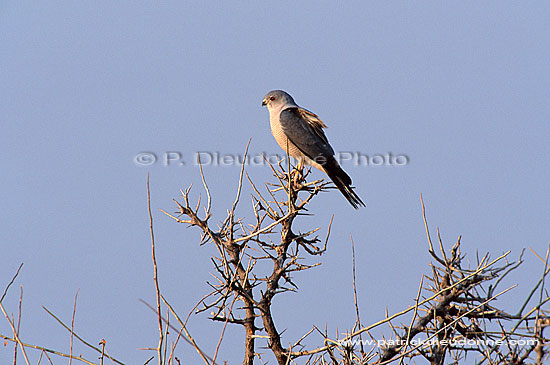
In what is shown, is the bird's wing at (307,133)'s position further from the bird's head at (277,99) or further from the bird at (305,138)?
the bird's head at (277,99)

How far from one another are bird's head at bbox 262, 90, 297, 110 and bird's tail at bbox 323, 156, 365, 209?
1.21 metres

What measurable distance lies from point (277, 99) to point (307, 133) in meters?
0.93

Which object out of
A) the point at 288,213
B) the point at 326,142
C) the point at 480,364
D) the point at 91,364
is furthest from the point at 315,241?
the point at 326,142

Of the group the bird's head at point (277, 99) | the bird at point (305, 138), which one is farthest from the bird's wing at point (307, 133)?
the bird's head at point (277, 99)

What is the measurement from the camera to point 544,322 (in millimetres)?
3373

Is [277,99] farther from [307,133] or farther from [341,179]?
Result: [341,179]

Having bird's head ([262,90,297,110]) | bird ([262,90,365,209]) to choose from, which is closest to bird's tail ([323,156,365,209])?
bird ([262,90,365,209])

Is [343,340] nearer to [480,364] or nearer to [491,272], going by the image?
[480,364]

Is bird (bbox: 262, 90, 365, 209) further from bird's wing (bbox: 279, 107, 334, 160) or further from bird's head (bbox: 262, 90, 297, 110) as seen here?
bird's head (bbox: 262, 90, 297, 110)

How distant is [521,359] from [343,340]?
3.07 feet

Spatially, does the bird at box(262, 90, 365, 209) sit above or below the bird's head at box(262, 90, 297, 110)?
below

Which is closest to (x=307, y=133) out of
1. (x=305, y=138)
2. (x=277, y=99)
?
(x=305, y=138)

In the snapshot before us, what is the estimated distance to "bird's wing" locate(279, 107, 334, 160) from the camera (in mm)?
7863

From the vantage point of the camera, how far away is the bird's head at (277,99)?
852 cm
